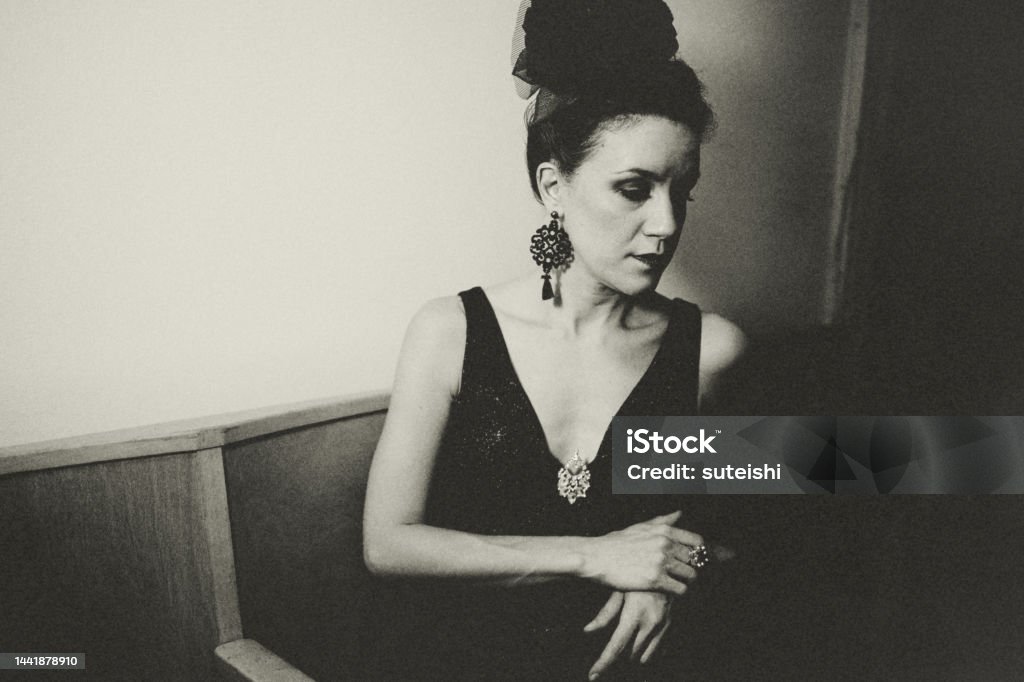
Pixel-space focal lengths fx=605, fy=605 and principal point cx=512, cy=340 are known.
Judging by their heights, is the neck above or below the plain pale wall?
below

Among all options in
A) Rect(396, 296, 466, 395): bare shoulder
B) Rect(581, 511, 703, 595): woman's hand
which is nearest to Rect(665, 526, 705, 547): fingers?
Rect(581, 511, 703, 595): woman's hand

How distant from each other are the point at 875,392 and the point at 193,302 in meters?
0.82

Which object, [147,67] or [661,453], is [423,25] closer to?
[147,67]

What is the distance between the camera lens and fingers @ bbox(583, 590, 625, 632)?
1.83ft

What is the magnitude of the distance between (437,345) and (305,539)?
0.23 m

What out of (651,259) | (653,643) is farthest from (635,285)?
(653,643)

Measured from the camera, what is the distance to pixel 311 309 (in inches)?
25.9

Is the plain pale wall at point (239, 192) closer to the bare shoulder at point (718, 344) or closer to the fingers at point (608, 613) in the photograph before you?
the bare shoulder at point (718, 344)

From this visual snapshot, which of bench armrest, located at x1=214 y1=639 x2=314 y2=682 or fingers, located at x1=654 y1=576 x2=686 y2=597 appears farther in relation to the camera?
fingers, located at x1=654 y1=576 x2=686 y2=597

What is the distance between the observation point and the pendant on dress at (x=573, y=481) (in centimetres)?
60

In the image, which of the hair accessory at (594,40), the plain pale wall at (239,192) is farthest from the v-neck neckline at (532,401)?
the hair accessory at (594,40)

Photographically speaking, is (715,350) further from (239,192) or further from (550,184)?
(239,192)

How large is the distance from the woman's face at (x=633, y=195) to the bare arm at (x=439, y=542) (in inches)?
8.0

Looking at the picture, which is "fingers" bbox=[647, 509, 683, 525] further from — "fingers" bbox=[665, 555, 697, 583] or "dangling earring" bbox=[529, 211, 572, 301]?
"dangling earring" bbox=[529, 211, 572, 301]
